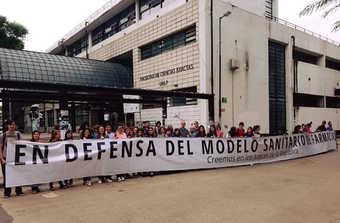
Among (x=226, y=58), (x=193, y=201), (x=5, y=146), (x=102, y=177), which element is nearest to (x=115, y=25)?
(x=226, y=58)

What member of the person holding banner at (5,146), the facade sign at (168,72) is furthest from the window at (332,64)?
the person holding banner at (5,146)

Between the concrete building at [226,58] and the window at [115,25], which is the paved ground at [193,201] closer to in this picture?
the concrete building at [226,58]

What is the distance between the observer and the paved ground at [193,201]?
5516mm

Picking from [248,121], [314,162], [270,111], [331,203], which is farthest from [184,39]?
[331,203]

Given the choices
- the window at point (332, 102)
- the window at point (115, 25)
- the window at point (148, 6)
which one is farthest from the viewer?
the window at point (332, 102)

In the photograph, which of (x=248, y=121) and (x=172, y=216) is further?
(x=248, y=121)

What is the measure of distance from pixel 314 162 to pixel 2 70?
24358mm

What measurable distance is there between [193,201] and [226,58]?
1590 cm

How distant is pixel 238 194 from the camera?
715 centimetres

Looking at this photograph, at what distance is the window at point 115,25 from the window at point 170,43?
488cm

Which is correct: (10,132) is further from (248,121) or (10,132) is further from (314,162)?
(248,121)

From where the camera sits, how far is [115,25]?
32406 millimetres

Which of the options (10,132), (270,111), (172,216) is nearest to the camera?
(172,216)

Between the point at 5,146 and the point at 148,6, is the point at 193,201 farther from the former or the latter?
the point at 148,6
